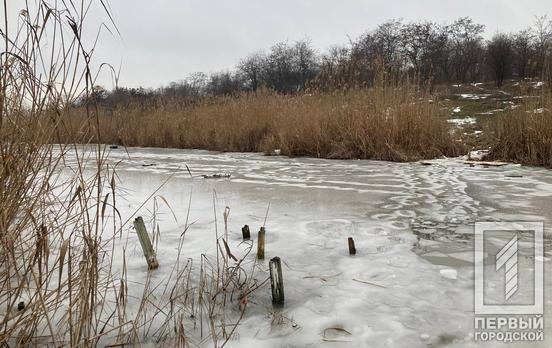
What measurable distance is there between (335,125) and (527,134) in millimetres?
2373

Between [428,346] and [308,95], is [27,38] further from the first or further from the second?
[308,95]

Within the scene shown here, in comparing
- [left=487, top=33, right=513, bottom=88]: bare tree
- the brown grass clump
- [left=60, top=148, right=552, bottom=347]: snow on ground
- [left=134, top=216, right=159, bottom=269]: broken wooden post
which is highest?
[left=487, top=33, right=513, bottom=88]: bare tree

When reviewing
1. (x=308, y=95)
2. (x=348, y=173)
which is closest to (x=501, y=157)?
(x=348, y=173)

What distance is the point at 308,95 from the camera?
6.84 m

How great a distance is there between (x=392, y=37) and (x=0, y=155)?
42.4m

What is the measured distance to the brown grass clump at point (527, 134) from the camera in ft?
14.4

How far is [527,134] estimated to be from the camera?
15.2 feet

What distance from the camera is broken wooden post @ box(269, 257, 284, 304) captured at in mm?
1167

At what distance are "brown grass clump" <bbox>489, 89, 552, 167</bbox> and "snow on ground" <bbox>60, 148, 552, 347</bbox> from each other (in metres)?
1.01

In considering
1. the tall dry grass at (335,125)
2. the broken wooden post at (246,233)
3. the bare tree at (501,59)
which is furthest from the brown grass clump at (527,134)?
the bare tree at (501,59)

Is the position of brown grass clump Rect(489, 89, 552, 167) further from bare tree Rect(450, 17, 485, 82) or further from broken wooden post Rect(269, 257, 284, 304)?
bare tree Rect(450, 17, 485, 82)

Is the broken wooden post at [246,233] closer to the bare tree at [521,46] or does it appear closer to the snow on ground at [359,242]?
the snow on ground at [359,242]

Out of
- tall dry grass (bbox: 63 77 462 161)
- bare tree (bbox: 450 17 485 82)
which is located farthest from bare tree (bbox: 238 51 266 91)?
tall dry grass (bbox: 63 77 462 161)

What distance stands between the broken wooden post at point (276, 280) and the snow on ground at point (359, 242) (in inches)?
1.4
